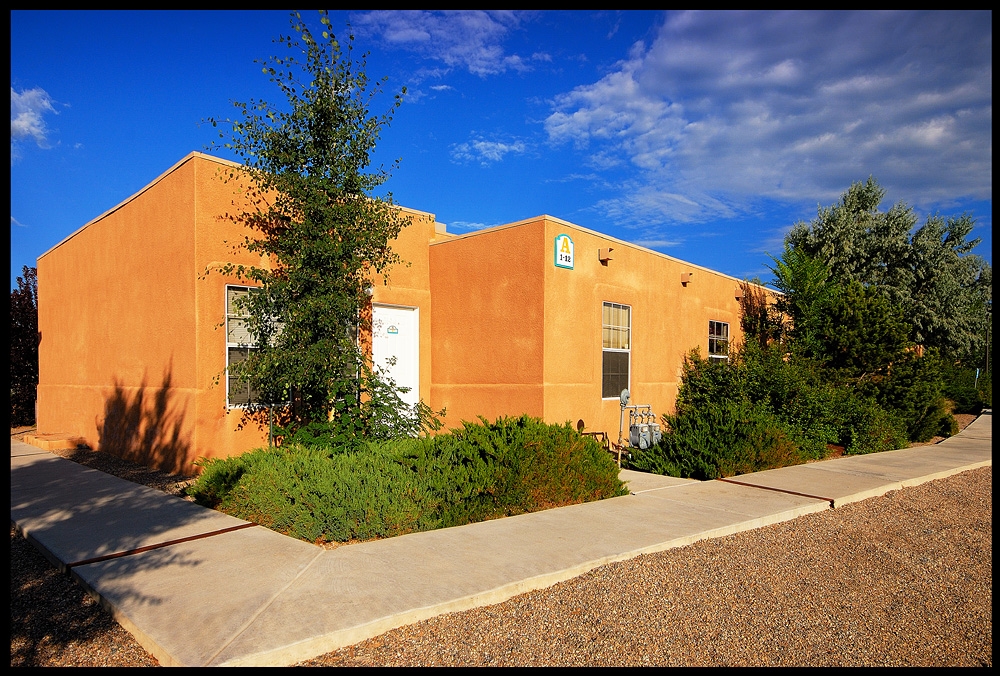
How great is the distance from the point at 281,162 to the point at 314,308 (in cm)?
193

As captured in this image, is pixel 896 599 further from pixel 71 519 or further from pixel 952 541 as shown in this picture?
pixel 71 519

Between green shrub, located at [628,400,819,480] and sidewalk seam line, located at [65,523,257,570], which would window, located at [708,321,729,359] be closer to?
green shrub, located at [628,400,819,480]

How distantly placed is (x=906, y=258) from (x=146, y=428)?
23843mm

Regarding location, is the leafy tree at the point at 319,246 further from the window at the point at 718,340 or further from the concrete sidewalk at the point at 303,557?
the window at the point at 718,340

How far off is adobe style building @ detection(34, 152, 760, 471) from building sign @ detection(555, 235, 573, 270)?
0.03 metres

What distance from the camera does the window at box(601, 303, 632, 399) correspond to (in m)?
12.3

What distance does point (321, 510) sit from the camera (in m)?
6.12

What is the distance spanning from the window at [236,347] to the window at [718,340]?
1040 centimetres

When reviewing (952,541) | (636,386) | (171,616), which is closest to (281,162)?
(171,616)

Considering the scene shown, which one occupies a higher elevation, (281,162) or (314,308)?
(281,162)

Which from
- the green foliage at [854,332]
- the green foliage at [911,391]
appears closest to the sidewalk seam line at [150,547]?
the green foliage at [854,332]

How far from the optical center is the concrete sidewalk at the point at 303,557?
4020 mm

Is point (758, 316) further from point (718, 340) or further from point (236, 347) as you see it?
point (236, 347)

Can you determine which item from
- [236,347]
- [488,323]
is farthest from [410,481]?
[488,323]
